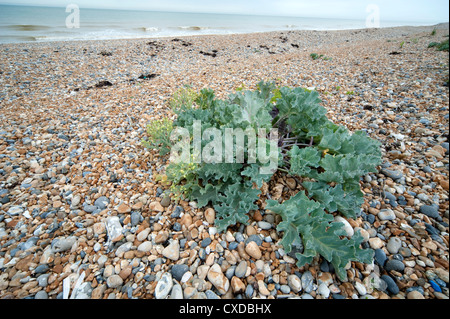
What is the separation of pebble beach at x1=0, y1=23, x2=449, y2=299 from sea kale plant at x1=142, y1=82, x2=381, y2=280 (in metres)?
0.16

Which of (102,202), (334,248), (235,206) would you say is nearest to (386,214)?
(334,248)

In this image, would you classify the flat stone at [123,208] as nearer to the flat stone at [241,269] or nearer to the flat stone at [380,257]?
the flat stone at [241,269]

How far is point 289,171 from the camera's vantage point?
1.85 metres

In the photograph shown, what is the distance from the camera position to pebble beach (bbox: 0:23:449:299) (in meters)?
1.38

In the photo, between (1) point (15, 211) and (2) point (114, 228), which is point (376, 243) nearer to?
(2) point (114, 228)

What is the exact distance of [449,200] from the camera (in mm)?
1769

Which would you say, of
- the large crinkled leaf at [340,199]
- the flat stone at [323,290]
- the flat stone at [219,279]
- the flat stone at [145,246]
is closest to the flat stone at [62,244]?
the flat stone at [145,246]

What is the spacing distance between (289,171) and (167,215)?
115 centimetres

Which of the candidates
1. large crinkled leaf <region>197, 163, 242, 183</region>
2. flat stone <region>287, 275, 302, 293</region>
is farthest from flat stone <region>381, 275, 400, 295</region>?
large crinkled leaf <region>197, 163, 242, 183</region>

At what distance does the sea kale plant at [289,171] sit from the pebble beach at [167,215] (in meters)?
0.16

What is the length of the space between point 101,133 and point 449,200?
12.8 ft

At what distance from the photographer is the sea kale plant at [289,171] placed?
144 cm
